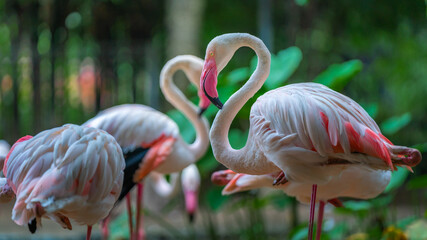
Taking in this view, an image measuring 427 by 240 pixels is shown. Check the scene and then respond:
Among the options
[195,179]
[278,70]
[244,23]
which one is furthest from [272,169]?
[244,23]

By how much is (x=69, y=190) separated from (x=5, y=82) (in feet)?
17.1

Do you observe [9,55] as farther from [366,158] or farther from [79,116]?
[366,158]

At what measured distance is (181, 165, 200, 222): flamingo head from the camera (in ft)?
15.0

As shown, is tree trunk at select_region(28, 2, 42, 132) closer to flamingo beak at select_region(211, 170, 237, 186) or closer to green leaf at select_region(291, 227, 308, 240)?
green leaf at select_region(291, 227, 308, 240)

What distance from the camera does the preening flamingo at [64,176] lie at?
193cm

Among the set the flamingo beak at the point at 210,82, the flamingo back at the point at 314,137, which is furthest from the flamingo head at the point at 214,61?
the flamingo back at the point at 314,137

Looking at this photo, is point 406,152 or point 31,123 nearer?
point 406,152

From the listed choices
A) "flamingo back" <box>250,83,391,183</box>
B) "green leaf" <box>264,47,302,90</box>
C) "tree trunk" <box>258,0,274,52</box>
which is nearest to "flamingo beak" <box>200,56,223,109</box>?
"flamingo back" <box>250,83,391,183</box>

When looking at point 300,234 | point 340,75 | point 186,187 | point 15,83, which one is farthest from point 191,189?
point 15,83

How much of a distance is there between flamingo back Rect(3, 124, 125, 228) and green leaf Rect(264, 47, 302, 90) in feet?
5.66

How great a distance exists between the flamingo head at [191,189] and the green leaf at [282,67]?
141 centimetres

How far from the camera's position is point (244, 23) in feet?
28.7

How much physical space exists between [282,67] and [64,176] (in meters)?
2.26

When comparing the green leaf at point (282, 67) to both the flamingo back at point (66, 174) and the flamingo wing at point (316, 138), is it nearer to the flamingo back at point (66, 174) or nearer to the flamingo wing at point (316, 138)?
the flamingo wing at point (316, 138)
